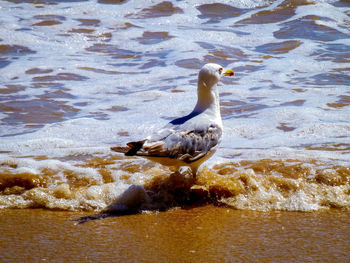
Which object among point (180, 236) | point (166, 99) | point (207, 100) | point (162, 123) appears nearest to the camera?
point (180, 236)

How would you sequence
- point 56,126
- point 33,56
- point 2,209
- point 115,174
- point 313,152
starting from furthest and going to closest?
point 33,56
point 56,126
point 313,152
point 115,174
point 2,209

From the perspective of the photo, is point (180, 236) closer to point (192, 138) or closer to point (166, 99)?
point (192, 138)

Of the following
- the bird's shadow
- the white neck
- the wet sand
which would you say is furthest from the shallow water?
the white neck

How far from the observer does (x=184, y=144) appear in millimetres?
3939

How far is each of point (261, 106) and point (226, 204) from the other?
342cm

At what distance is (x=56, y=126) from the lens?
20.9 ft

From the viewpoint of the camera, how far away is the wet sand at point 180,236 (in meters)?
2.90

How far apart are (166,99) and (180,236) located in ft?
15.0

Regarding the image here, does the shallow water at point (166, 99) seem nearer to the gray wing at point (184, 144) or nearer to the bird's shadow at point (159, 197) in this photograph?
the bird's shadow at point (159, 197)

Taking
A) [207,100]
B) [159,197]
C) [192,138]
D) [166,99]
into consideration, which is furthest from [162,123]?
[159,197]

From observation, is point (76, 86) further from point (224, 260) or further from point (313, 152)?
point (224, 260)

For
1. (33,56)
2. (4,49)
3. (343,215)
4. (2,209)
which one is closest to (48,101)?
(33,56)

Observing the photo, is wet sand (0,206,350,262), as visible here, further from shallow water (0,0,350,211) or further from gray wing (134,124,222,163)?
gray wing (134,124,222,163)

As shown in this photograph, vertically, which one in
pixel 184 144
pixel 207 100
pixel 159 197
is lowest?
pixel 159 197
